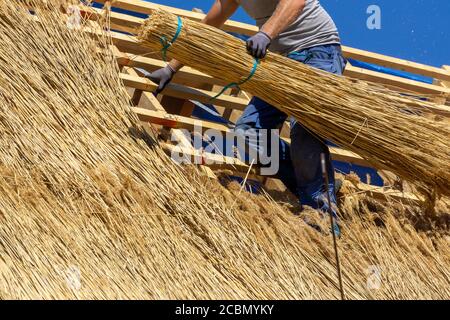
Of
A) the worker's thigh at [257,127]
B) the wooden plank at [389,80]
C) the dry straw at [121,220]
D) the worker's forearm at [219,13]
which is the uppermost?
the worker's forearm at [219,13]

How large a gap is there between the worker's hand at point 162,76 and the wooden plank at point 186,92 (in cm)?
11

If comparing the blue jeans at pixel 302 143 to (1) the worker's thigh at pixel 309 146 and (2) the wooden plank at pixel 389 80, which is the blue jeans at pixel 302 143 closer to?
(1) the worker's thigh at pixel 309 146

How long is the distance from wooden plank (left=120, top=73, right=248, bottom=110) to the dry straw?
0.93 ft

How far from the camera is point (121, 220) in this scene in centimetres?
465

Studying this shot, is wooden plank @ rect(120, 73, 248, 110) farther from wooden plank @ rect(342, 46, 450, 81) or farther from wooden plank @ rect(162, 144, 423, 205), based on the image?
wooden plank @ rect(342, 46, 450, 81)

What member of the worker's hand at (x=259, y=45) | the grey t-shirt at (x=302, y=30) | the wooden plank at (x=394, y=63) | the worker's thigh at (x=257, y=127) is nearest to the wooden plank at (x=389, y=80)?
the wooden plank at (x=394, y=63)

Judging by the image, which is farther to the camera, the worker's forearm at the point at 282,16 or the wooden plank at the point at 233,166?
the wooden plank at the point at 233,166

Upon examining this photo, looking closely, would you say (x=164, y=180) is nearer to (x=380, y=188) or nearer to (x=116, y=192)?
(x=116, y=192)

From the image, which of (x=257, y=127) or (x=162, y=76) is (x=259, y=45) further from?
(x=162, y=76)

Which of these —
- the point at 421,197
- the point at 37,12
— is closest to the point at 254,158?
the point at 421,197

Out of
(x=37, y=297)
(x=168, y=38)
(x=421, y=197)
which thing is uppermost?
(x=168, y=38)

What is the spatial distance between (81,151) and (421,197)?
1711 millimetres

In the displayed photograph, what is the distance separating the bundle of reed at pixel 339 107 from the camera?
5148 millimetres

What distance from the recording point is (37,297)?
409 centimetres
